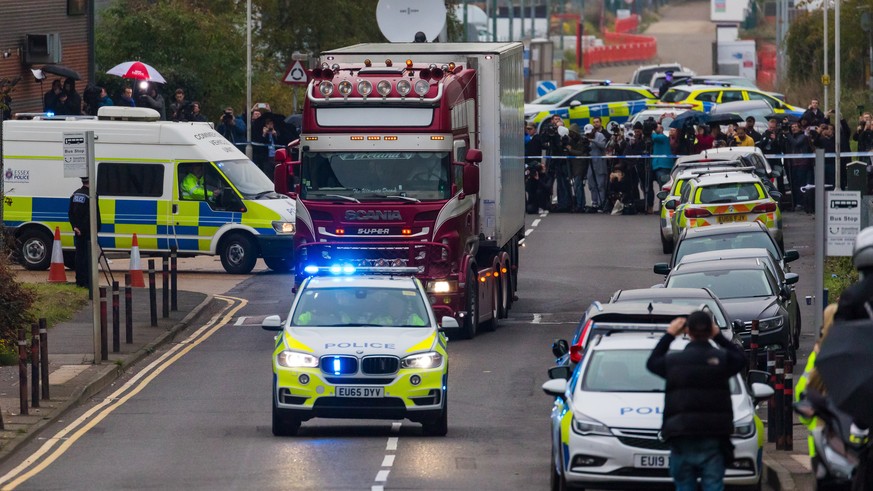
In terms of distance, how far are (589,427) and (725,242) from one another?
1349 centimetres

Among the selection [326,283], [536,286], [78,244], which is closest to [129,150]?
[78,244]

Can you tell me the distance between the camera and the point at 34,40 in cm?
4097

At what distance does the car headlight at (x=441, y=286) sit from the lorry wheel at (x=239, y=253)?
898cm

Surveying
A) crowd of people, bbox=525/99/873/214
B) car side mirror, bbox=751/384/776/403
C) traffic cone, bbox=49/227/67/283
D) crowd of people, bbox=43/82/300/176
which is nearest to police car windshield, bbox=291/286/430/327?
car side mirror, bbox=751/384/776/403

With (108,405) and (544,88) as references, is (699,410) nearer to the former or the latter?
(108,405)

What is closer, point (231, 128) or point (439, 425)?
point (439, 425)

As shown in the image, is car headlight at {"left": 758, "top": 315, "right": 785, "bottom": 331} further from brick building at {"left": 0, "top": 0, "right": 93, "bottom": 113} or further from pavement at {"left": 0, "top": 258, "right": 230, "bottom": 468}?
brick building at {"left": 0, "top": 0, "right": 93, "bottom": 113}

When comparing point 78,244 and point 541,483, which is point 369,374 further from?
point 78,244

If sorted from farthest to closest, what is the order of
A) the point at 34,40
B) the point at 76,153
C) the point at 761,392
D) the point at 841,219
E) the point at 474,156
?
1. the point at 34,40
2. the point at 474,156
3. the point at 76,153
4. the point at 841,219
5. the point at 761,392

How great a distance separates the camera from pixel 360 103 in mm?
24797

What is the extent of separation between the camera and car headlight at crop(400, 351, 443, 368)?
17609 millimetres

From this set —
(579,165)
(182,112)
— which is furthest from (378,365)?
(579,165)

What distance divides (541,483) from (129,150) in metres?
18.9

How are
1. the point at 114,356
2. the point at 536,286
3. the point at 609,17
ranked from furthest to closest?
the point at 609,17
the point at 536,286
the point at 114,356
